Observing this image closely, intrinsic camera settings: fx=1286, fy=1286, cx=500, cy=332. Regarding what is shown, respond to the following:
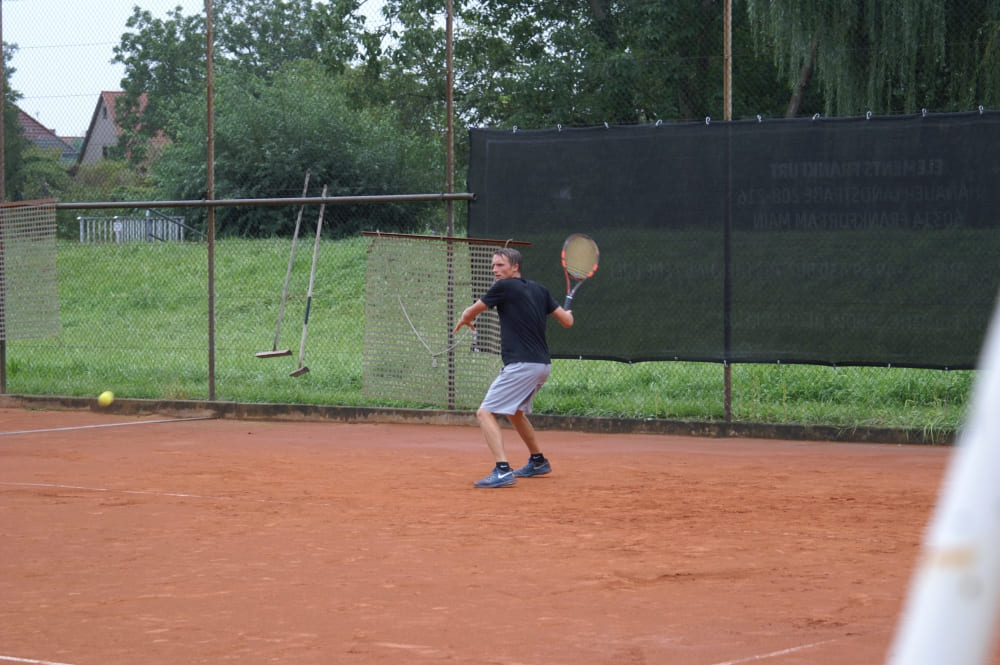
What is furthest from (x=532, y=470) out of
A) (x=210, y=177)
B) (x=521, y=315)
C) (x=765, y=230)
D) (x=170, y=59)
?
(x=170, y=59)

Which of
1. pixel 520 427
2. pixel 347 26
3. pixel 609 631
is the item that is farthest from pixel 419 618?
pixel 347 26

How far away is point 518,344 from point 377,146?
14.6 meters

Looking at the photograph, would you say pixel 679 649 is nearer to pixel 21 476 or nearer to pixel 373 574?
pixel 373 574

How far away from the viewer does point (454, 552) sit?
629 cm

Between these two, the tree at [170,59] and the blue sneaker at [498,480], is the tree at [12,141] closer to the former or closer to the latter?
the tree at [170,59]

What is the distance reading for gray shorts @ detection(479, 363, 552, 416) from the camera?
8.77m

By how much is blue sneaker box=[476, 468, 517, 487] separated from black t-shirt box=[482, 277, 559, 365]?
83 cm

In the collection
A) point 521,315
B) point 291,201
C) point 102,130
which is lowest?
point 521,315

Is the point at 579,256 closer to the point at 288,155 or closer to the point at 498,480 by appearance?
the point at 498,480

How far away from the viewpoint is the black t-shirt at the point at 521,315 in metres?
8.89

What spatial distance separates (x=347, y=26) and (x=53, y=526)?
16.4m

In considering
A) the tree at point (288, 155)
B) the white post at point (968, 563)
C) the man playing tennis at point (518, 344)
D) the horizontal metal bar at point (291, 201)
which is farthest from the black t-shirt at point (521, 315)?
the tree at point (288, 155)

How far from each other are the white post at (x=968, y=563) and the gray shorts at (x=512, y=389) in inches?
307

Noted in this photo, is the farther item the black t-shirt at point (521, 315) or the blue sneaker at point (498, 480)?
the black t-shirt at point (521, 315)
